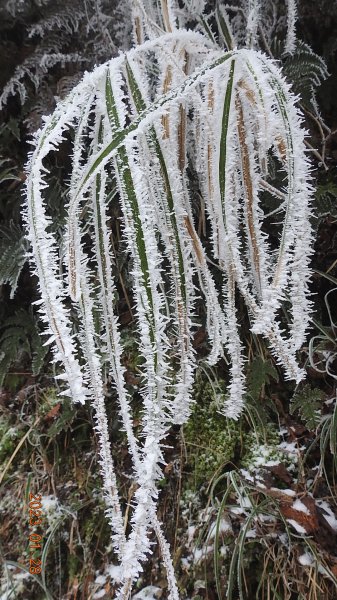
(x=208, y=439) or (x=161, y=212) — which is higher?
(x=161, y=212)

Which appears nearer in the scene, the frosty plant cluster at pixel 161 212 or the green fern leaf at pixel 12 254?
the frosty plant cluster at pixel 161 212

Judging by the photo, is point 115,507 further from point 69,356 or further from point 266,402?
point 266,402

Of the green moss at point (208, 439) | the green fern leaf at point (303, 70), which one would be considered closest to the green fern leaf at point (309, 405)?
the green moss at point (208, 439)

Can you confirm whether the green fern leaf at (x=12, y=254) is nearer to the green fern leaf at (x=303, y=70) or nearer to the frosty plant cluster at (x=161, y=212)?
the frosty plant cluster at (x=161, y=212)

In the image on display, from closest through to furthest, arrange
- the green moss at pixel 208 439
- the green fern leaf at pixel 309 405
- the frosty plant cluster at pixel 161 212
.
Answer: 1. the frosty plant cluster at pixel 161 212
2. the green fern leaf at pixel 309 405
3. the green moss at pixel 208 439

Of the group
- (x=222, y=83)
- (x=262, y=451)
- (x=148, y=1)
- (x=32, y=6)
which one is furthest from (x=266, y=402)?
(x=32, y=6)


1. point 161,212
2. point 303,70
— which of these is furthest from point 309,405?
point 303,70

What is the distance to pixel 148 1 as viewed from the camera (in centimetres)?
105

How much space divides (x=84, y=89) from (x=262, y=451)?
2.85 ft

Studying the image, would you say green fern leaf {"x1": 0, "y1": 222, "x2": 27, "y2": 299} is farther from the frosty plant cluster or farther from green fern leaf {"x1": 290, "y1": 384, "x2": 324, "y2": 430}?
green fern leaf {"x1": 290, "y1": 384, "x2": 324, "y2": 430}

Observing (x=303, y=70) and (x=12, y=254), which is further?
(x=12, y=254)

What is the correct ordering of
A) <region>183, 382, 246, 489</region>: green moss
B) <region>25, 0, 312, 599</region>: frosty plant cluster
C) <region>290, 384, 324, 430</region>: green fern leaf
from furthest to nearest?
<region>183, 382, 246, 489</region>: green moss < <region>290, 384, 324, 430</region>: green fern leaf < <region>25, 0, 312, 599</region>: frosty plant cluster

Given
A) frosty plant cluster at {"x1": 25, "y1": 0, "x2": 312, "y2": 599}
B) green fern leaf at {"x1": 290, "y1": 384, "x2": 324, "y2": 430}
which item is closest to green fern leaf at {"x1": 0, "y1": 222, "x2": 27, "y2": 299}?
frosty plant cluster at {"x1": 25, "y1": 0, "x2": 312, "y2": 599}

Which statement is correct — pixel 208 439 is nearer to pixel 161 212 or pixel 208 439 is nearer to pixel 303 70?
pixel 161 212
